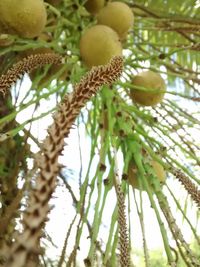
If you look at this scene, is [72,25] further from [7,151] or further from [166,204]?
[166,204]

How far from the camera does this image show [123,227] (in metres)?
0.68

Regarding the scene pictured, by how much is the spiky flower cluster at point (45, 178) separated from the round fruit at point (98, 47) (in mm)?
566

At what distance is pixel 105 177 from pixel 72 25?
0.39m

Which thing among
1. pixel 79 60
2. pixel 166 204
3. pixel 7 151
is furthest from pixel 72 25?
pixel 166 204

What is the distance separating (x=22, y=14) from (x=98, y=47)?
147 mm

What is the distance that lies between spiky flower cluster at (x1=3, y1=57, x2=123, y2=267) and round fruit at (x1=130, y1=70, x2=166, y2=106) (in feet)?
2.05

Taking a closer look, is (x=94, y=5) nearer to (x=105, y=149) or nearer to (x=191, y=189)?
(x=105, y=149)

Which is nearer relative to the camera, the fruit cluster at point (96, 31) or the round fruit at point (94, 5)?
the fruit cluster at point (96, 31)

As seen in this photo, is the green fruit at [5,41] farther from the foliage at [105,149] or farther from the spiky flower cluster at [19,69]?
the spiky flower cluster at [19,69]

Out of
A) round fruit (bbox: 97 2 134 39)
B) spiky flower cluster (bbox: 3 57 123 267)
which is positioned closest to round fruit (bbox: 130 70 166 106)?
round fruit (bbox: 97 2 134 39)

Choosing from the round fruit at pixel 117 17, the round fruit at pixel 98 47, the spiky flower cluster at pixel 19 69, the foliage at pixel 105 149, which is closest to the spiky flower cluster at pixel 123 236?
the foliage at pixel 105 149

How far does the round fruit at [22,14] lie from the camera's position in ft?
3.17

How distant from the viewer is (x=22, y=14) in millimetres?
Result: 972

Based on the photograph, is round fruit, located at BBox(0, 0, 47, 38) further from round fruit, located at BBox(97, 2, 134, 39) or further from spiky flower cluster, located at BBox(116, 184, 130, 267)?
spiky flower cluster, located at BBox(116, 184, 130, 267)
